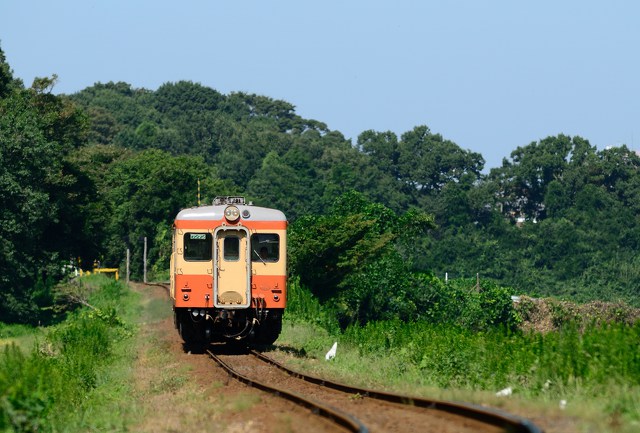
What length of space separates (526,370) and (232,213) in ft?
30.0

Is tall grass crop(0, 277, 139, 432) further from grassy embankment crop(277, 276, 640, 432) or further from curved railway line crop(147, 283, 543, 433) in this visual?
grassy embankment crop(277, 276, 640, 432)

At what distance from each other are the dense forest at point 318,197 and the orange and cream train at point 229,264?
72.3 ft

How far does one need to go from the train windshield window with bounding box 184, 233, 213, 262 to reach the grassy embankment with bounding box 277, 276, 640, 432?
303cm

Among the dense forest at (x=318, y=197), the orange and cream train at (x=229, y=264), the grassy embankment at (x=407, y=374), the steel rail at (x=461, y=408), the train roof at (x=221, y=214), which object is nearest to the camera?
the steel rail at (x=461, y=408)

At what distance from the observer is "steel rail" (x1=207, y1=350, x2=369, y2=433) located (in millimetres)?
10877

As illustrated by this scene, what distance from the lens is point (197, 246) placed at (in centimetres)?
2212

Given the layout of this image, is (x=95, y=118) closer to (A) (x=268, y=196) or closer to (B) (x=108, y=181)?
(A) (x=268, y=196)

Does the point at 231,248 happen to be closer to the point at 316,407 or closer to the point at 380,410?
the point at 316,407

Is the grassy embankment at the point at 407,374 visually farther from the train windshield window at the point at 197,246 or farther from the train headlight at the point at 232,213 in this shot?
the train headlight at the point at 232,213

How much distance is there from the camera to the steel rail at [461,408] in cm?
959

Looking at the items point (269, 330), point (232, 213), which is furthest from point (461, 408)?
point (269, 330)

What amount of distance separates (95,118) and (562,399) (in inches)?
4901

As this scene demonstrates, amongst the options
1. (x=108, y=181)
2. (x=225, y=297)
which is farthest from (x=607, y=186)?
(x=225, y=297)

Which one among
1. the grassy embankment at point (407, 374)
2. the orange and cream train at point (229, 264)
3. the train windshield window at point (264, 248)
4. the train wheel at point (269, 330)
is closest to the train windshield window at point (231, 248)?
the orange and cream train at point (229, 264)
